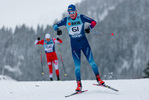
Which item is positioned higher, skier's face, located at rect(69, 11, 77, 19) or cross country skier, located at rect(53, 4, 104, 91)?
skier's face, located at rect(69, 11, 77, 19)

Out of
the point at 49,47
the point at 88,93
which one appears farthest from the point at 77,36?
the point at 49,47

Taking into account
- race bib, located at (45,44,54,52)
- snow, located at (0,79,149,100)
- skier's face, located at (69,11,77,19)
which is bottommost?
snow, located at (0,79,149,100)

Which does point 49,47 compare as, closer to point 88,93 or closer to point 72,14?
point 72,14

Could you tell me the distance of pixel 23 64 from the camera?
70.5m

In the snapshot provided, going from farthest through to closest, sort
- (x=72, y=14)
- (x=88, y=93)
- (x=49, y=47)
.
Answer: (x=49, y=47) → (x=72, y=14) → (x=88, y=93)

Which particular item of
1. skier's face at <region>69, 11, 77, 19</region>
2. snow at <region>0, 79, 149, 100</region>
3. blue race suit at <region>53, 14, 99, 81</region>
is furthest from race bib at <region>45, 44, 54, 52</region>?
skier's face at <region>69, 11, 77, 19</region>

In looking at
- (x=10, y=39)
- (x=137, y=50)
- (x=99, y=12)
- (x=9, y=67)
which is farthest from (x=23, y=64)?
(x=99, y=12)

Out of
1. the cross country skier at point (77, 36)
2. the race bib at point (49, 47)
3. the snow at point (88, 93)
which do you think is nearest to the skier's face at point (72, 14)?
the cross country skier at point (77, 36)

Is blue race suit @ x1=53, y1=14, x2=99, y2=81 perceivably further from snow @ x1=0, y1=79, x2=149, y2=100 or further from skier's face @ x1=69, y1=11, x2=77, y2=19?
snow @ x1=0, y1=79, x2=149, y2=100

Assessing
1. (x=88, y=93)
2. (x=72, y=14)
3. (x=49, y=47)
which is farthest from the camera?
(x=49, y=47)

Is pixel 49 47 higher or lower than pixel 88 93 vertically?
higher

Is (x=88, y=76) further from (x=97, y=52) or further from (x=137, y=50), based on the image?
(x=137, y=50)

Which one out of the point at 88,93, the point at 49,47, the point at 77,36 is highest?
the point at 77,36

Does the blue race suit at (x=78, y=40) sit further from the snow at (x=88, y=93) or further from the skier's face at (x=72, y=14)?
the snow at (x=88, y=93)
